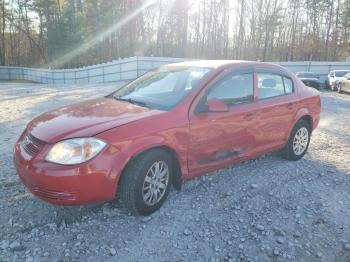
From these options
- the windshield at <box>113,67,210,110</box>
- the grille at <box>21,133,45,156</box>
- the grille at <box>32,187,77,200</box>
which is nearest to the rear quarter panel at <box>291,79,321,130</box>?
the windshield at <box>113,67,210,110</box>

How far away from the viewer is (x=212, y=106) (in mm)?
3797

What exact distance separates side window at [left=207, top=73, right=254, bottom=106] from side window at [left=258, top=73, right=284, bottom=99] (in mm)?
206

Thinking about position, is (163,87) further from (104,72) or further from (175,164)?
(104,72)

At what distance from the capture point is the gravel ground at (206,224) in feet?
9.96

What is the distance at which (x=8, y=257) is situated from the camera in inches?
113

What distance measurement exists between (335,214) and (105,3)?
39.7 meters

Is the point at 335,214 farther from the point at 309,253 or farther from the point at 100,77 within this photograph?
the point at 100,77

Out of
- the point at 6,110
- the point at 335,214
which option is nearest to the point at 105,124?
the point at 335,214

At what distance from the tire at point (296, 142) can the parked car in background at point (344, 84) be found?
15037 millimetres

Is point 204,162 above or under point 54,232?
above

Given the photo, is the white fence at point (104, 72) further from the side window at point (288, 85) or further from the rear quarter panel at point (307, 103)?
the side window at point (288, 85)

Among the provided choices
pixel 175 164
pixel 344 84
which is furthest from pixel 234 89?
pixel 344 84

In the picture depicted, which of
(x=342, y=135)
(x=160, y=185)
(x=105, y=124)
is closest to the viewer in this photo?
(x=105, y=124)

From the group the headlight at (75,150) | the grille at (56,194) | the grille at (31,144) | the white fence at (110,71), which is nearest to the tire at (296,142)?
the headlight at (75,150)
